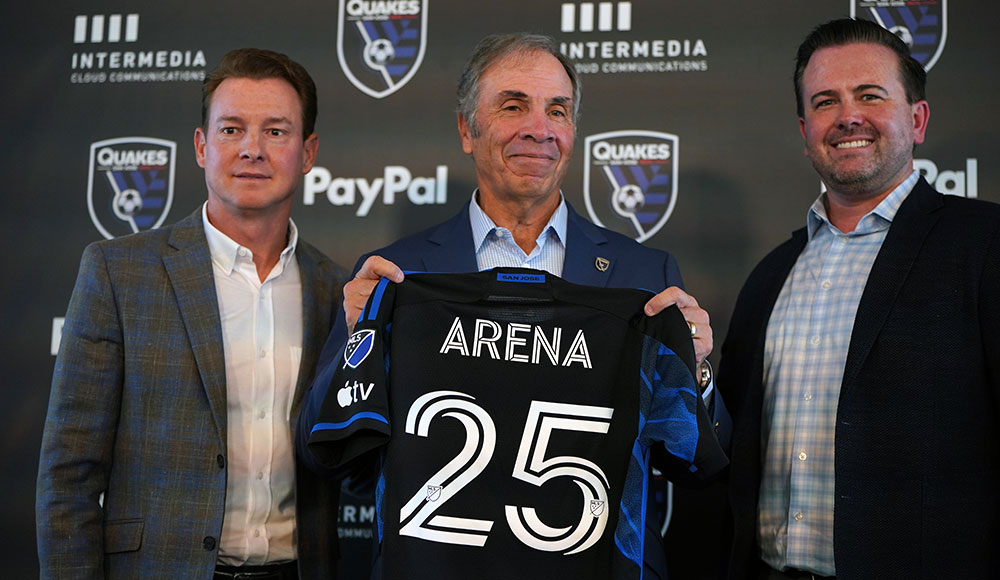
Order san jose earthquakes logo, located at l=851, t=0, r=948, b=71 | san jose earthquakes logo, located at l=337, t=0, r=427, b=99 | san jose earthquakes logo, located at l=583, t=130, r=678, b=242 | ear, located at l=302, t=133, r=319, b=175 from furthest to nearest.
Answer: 1. san jose earthquakes logo, located at l=337, t=0, r=427, b=99
2. san jose earthquakes logo, located at l=583, t=130, r=678, b=242
3. san jose earthquakes logo, located at l=851, t=0, r=948, b=71
4. ear, located at l=302, t=133, r=319, b=175

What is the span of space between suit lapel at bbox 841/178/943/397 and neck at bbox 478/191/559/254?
2.72 ft

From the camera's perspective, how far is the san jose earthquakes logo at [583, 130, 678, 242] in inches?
126

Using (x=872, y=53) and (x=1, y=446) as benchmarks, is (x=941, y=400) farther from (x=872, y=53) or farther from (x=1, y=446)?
(x=1, y=446)

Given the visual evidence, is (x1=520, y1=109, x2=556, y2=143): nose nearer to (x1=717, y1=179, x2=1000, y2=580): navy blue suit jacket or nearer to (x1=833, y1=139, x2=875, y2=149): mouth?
(x1=833, y1=139, x2=875, y2=149): mouth

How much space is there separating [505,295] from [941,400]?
106 cm

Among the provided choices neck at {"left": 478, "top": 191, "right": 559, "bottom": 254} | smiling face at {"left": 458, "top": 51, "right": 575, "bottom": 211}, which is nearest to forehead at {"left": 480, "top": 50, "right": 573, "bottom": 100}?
smiling face at {"left": 458, "top": 51, "right": 575, "bottom": 211}

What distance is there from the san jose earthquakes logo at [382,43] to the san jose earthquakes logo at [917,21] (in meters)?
1.55

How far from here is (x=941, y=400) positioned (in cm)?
215

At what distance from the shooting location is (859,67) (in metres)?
2.44

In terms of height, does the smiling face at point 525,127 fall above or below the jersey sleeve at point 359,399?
above

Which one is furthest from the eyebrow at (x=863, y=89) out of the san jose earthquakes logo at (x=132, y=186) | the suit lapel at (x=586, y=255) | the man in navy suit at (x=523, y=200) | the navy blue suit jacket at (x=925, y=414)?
the san jose earthquakes logo at (x=132, y=186)

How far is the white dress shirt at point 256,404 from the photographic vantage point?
236 cm

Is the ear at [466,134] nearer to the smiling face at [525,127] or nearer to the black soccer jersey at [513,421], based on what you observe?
the smiling face at [525,127]

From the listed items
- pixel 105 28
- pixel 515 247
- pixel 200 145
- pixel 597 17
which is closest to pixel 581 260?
pixel 515 247
